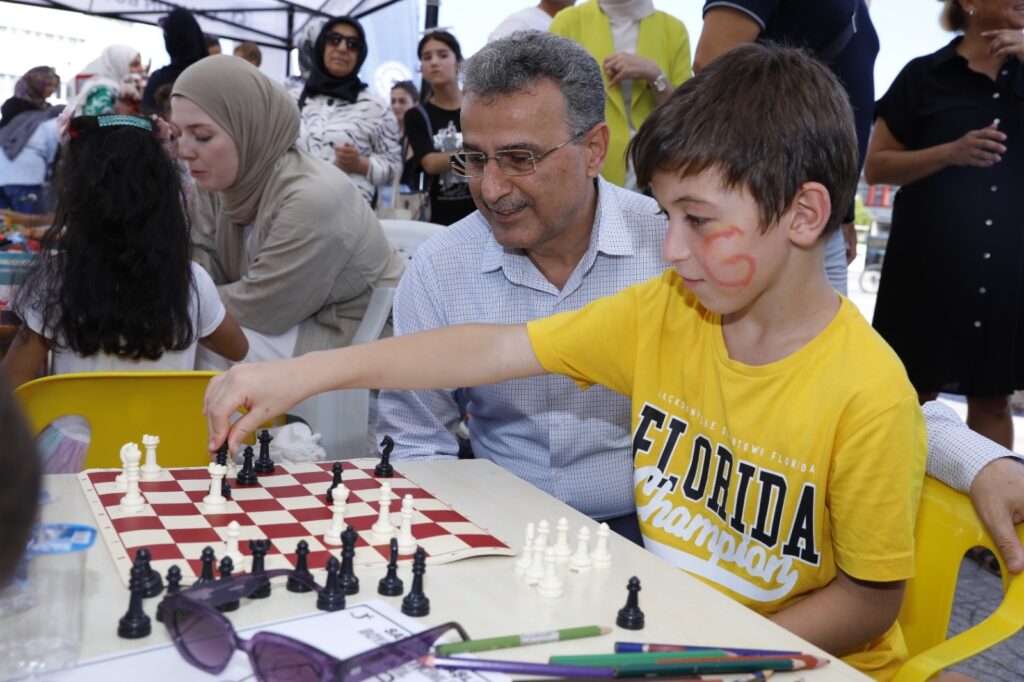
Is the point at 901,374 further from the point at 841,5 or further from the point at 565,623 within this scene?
the point at 841,5

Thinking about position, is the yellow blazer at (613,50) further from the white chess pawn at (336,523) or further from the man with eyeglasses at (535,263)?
the white chess pawn at (336,523)

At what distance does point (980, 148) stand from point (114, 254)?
268 centimetres

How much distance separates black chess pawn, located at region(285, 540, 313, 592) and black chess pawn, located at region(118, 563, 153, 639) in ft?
0.52

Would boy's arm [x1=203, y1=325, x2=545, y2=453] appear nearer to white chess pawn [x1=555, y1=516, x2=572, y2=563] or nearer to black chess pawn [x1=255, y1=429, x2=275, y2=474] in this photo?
black chess pawn [x1=255, y1=429, x2=275, y2=474]

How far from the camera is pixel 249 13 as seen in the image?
978cm

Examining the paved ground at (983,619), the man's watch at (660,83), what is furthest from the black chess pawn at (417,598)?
the man's watch at (660,83)

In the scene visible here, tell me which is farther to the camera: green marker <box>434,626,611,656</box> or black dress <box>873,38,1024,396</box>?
black dress <box>873,38,1024,396</box>

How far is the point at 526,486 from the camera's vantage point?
4.92ft

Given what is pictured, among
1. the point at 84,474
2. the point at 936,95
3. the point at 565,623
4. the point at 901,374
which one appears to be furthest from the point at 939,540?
the point at 936,95

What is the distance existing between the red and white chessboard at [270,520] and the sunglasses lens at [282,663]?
0.85 ft

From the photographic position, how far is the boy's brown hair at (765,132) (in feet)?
4.49

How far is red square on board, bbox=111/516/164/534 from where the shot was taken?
115cm

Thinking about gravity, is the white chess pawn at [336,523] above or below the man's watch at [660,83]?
below

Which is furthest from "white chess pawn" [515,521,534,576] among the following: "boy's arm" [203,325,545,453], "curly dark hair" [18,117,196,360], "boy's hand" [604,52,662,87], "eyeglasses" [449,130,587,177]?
"boy's hand" [604,52,662,87]
